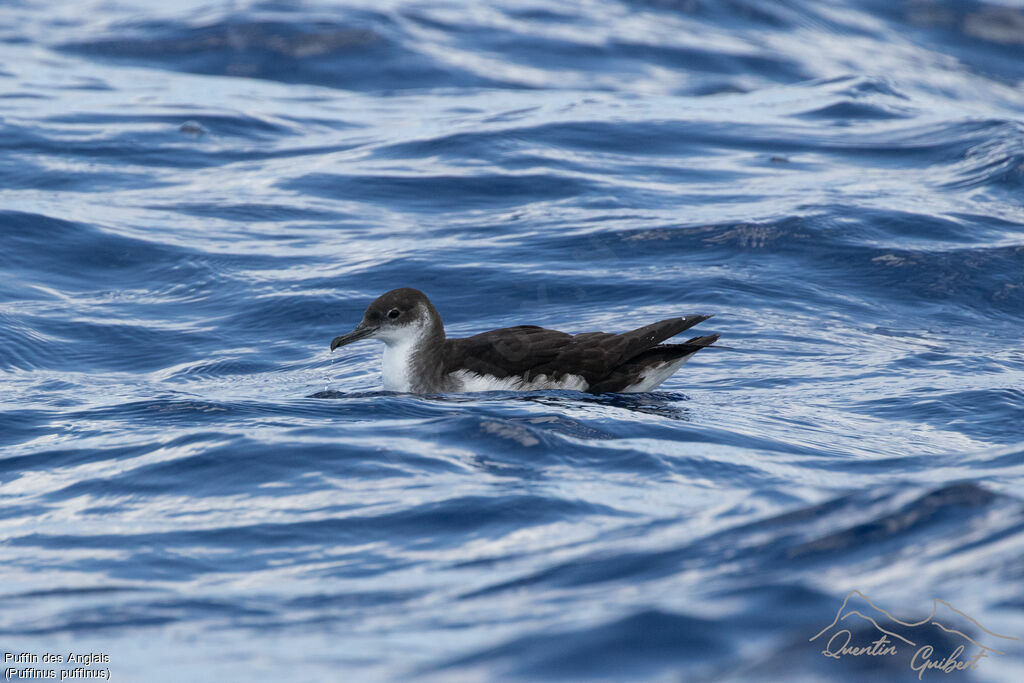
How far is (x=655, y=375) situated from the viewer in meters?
8.12

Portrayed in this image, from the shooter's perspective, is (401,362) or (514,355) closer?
(514,355)

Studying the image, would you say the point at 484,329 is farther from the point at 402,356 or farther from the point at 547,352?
the point at 547,352

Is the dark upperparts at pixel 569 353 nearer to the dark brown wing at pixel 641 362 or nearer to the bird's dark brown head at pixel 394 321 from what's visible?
the dark brown wing at pixel 641 362

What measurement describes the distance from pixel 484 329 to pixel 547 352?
2335 mm

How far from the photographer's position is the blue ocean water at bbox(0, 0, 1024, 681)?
414 centimetres

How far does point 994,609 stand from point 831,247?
8.17 metres

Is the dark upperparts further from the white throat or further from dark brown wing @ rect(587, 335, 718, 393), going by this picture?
the white throat

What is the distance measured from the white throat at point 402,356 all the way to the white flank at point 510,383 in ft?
1.18

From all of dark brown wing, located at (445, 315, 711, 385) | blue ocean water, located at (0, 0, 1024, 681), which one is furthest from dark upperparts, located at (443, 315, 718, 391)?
blue ocean water, located at (0, 0, 1024, 681)

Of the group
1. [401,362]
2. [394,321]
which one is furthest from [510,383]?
[394,321]

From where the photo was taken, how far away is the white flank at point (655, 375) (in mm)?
8047

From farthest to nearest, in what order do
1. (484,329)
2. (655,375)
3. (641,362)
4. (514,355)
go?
(484,329)
(655,375)
(641,362)
(514,355)

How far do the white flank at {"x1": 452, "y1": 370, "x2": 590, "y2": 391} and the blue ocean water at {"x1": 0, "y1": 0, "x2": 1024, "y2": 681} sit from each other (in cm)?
9

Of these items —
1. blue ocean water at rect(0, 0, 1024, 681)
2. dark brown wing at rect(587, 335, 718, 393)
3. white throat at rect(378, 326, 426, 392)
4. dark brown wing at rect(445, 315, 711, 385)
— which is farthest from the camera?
white throat at rect(378, 326, 426, 392)
